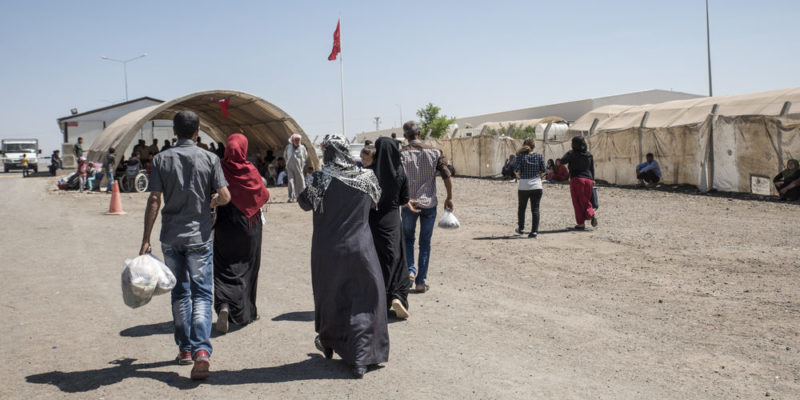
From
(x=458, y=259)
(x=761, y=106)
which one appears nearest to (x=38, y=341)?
(x=458, y=259)

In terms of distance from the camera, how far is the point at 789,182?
46.3 ft

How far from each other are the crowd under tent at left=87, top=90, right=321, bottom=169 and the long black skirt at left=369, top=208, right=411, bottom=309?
17.3 metres

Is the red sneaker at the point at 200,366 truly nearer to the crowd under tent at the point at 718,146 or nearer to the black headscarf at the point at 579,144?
the black headscarf at the point at 579,144

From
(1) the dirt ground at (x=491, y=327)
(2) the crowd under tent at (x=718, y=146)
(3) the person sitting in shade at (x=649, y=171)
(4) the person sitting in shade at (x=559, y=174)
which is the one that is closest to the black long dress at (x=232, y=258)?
(1) the dirt ground at (x=491, y=327)

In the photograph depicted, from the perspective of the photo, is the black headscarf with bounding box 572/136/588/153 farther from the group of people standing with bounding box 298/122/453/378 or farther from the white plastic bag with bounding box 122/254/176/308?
the white plastic bag with bounding box 122/254/176/308

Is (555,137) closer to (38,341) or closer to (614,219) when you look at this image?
(614,219)

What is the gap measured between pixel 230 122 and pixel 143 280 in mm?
27227

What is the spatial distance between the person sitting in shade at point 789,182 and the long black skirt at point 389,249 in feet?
39.8

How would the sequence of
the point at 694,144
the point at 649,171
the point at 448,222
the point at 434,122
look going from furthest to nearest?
the point at 434,122 < the point at 649,171 < the point at 694,144 < the point at 448,222

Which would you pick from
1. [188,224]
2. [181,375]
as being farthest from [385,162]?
[181,375]

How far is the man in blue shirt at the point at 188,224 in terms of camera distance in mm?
4105

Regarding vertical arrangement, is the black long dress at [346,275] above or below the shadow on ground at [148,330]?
above

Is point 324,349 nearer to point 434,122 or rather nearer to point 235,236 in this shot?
point 235,236

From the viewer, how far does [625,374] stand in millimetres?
4102
